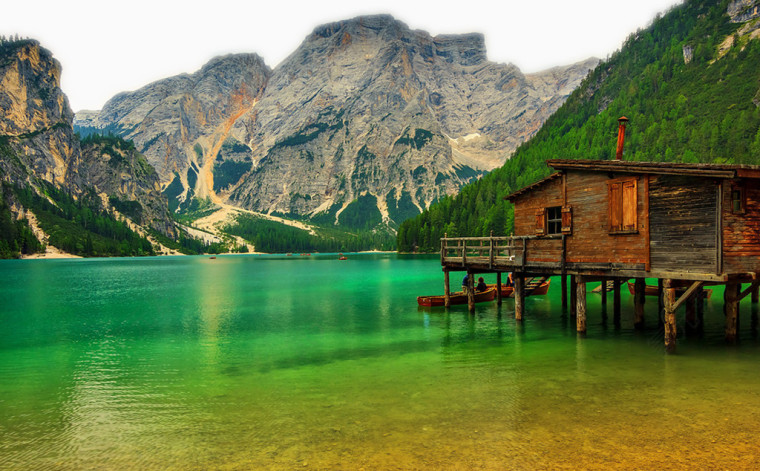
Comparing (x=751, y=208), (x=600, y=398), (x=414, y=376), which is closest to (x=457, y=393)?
(x=414, y=376)

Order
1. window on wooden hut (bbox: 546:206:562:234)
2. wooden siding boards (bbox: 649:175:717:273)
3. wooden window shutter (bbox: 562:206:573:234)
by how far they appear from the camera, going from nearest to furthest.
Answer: wooden siding boards (bbox: 649:175:717:273), wooden window shutter (bbox: 562:206:573:234), window on wooden hut (bbox: 546:206:562:234)

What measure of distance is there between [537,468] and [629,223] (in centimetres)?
1756

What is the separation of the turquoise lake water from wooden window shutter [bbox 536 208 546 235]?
Answer: 22.8ft

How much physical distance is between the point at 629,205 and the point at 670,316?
6.10 meters

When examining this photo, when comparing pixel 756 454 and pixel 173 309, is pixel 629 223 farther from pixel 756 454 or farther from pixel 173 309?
pixel 173 309

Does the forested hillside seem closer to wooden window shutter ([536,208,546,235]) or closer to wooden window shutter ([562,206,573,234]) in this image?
wooden window shutter ([536,208,546,235])

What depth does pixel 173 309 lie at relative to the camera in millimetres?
49531

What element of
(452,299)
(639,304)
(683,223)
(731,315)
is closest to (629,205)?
(683,223)

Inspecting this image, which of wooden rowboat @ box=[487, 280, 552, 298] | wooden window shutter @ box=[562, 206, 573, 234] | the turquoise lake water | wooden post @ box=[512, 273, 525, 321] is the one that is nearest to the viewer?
the turquoise lake water

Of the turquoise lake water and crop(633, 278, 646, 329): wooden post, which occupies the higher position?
crop(633, 278, 646, 329): wooden post

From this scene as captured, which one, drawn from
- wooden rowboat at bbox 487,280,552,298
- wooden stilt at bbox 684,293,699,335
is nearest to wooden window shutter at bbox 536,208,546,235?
wooden stilt at bbox 684,293,699,335

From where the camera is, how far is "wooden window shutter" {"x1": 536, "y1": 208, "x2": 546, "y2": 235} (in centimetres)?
3091

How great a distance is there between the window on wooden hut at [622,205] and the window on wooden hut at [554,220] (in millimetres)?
4707

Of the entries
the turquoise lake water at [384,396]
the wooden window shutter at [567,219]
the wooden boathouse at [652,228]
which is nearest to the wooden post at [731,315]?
the wooden boathouse at [652,228]
